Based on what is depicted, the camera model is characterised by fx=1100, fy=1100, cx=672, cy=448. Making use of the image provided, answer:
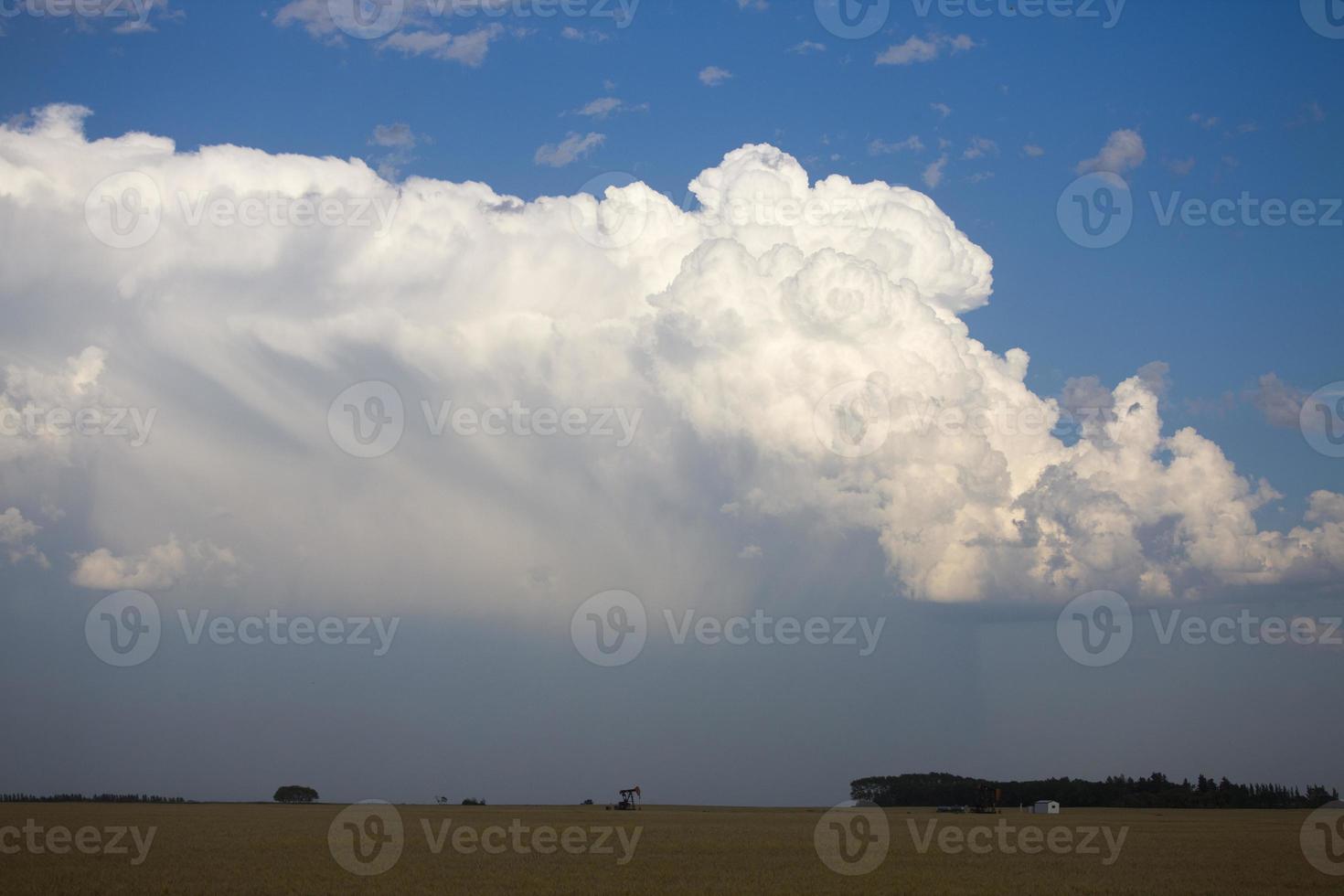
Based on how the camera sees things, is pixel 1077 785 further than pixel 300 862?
Yes

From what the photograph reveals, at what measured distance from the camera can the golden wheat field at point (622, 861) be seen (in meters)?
44.1

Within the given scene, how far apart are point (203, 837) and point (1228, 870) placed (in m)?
60.1

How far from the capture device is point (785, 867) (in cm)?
5238

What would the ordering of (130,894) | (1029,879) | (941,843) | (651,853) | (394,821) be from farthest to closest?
1. (394,821)
2. (941,843)
3. (651,853)
4. (1029,879)
5. (130,894)

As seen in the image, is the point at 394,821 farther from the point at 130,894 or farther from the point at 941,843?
the point at 130,894

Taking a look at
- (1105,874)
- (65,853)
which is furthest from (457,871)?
(1105,874)

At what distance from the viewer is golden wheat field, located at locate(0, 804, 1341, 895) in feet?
145

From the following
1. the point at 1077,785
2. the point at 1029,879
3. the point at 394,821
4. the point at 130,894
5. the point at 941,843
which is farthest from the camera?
the point at 1077,785

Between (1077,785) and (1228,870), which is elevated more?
(1077,785)

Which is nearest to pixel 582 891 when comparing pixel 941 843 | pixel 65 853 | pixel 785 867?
pixel 785 867

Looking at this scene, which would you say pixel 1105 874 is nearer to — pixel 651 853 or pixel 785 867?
pixel 785 867

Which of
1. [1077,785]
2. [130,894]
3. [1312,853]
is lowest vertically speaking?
[130,894]

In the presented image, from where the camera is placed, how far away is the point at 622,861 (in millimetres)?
55375

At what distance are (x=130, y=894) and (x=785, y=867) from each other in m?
28.2
